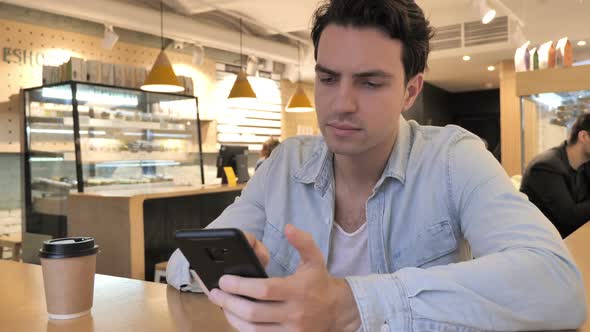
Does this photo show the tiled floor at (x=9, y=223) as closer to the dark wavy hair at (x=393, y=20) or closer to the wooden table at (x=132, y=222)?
the wooden table at (x=132, y=222)

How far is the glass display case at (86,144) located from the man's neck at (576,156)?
363cm

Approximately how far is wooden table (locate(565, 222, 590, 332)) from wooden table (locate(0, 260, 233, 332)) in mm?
681

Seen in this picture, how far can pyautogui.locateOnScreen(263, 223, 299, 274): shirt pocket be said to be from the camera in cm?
127

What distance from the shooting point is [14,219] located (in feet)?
18.0

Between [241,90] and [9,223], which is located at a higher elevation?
[241,90]

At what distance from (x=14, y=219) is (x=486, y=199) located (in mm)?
5605

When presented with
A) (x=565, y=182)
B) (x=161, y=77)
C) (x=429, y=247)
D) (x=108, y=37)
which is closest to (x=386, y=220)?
(x=429, y=247)

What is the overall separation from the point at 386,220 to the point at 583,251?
75cm

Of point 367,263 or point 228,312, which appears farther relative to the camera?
point 367,263

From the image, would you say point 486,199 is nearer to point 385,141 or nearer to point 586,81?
point 385,141

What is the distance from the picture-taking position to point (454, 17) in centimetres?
681

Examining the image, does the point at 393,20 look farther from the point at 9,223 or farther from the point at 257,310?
the point at 9,223

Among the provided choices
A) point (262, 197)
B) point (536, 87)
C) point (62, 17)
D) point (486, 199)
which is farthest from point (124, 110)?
point (486, 199)

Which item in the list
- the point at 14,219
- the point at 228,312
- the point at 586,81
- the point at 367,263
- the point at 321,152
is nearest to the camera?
the point at 228,312
